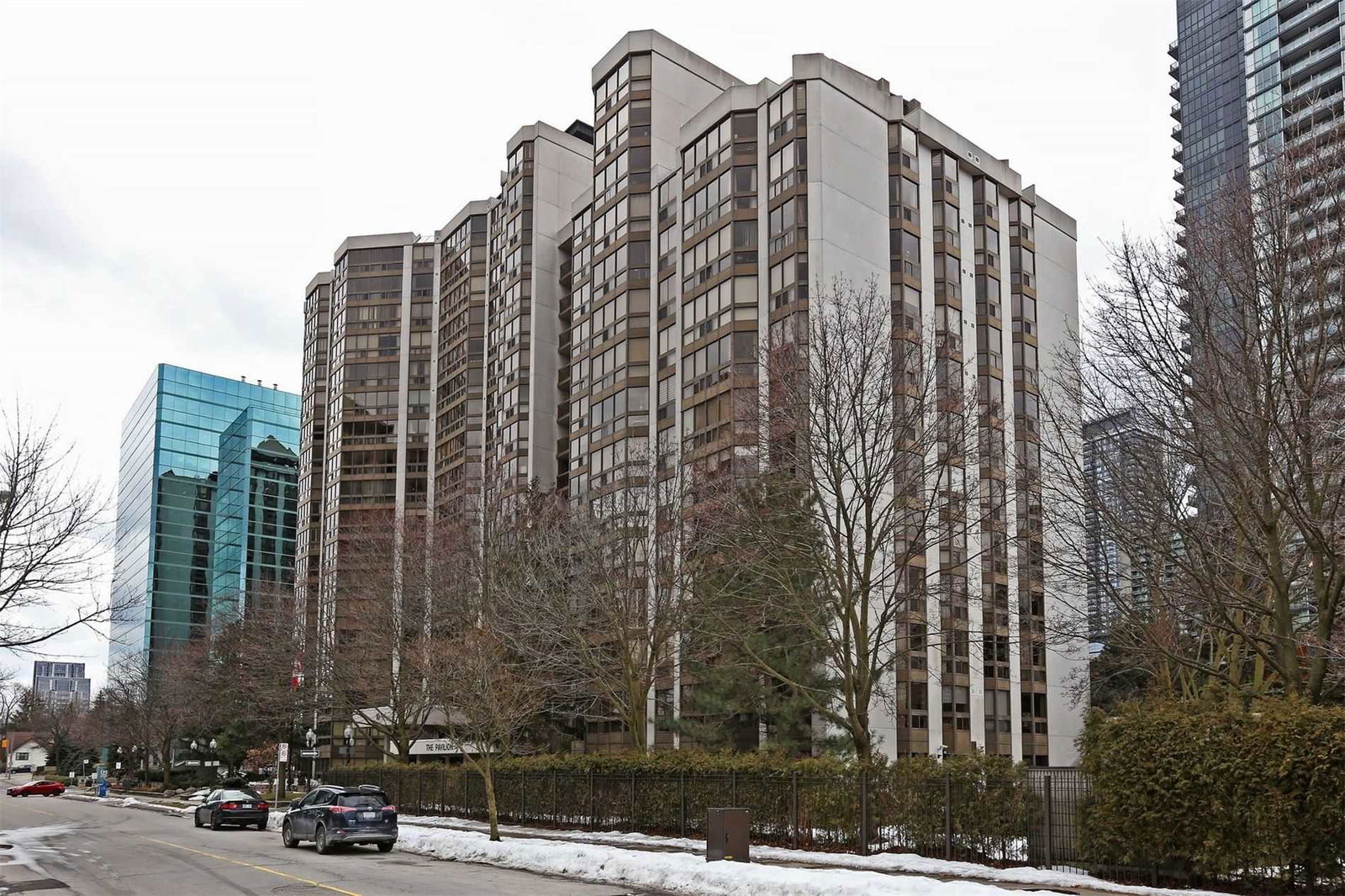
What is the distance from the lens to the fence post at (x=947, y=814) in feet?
72.9

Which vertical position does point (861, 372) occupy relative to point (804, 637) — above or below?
above

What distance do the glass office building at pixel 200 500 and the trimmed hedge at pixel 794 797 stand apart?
4653 inches

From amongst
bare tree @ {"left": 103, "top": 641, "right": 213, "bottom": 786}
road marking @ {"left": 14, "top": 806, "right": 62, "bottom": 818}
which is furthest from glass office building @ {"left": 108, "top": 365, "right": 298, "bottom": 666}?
road marking @ {"left": 14, "top": 806, "right": 62, "bottom": 818}

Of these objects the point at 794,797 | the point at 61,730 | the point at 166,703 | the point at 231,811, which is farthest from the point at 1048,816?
the point at 61,730

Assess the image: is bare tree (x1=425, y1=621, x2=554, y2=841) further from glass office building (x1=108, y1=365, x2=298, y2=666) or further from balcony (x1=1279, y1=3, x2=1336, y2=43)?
balcony (x1=1279, y1=3, x2=1336, y2=43)

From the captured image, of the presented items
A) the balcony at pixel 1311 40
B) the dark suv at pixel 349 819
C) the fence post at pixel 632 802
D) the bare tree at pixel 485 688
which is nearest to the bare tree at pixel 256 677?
the bare tree at pixel 485 688

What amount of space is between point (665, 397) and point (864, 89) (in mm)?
18690

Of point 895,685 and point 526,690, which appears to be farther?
point 895,685

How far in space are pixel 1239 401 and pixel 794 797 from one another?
40.0ft

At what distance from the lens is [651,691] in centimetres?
6097

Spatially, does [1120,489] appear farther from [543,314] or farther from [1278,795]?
[543,314]

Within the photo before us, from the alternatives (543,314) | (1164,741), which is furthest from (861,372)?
(543,314)

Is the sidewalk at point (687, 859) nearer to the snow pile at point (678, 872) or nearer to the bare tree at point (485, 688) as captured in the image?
the snow pile at point (678, 872)

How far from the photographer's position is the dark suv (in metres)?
27.5
